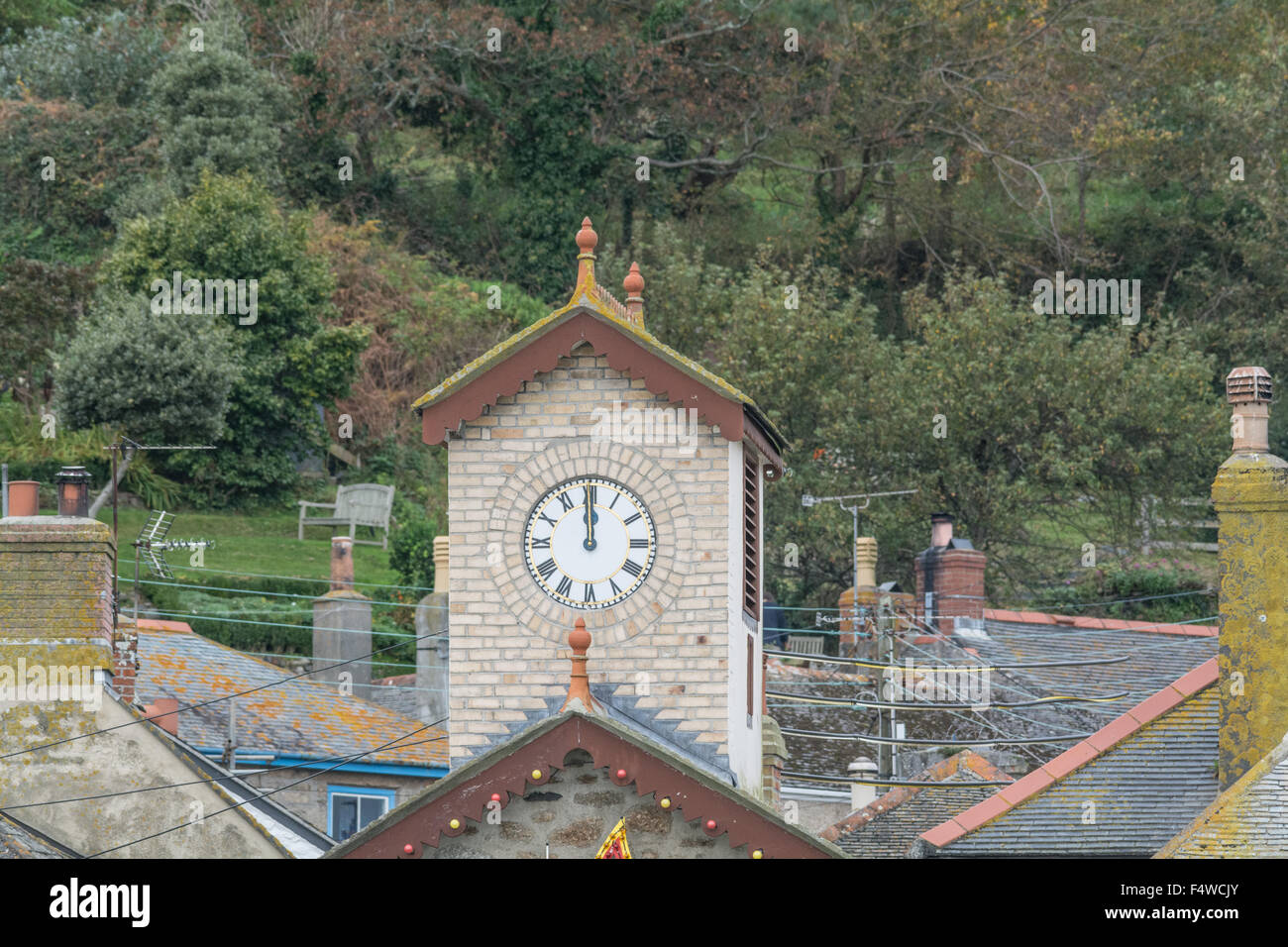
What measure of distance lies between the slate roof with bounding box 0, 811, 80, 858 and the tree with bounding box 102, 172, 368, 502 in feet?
91.1

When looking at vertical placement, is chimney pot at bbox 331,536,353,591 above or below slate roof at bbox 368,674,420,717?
above

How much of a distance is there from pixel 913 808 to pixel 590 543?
926 cm

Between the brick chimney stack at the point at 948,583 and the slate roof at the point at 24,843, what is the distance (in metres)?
17.5

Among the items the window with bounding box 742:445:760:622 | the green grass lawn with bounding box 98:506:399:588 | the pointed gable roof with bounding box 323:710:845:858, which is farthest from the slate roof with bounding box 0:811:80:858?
the green grass lawn with bounding box 98:506:399:588

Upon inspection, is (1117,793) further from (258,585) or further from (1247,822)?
(258,585)

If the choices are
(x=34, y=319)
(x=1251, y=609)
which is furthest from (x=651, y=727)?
(x=34, y=319)

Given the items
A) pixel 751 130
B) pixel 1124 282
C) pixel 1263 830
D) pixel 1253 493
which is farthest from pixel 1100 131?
pixel 1263 830

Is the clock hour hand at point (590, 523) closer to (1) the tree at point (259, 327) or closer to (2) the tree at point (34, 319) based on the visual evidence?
(1) the tree at point (259, 327)

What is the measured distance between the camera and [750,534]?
24734 mm

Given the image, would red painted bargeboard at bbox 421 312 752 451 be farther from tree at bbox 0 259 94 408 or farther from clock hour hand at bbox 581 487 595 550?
tree at bbox 0 259 94 408

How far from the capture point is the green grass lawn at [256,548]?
4850 centimetres

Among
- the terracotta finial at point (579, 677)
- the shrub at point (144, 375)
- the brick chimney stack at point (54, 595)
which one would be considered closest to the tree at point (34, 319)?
the shrub at point (144, 375)

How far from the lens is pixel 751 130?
6391 cm

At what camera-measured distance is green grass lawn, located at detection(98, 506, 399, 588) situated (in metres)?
48.5
